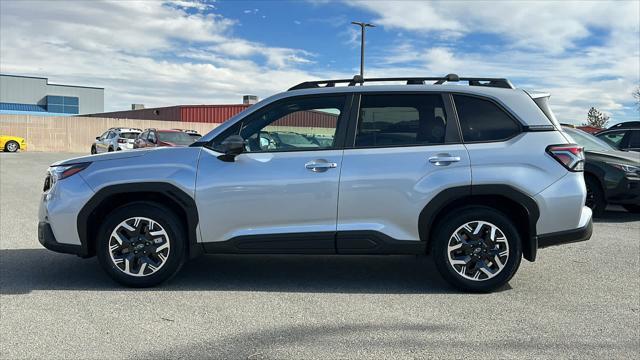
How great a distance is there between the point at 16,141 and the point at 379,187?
98.8 feet

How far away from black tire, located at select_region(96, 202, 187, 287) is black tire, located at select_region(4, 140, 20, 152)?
28.4 m

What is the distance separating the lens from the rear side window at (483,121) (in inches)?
187

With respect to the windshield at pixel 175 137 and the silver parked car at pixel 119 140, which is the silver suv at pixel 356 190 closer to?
the windshield at pixel 175 137

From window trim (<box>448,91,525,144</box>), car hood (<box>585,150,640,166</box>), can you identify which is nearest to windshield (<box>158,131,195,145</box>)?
car hood (<box>585,150,640,166</box>)

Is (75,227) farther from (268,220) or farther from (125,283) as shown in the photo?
(268,220)

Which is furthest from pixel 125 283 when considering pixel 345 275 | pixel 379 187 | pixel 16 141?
pixel 16 141

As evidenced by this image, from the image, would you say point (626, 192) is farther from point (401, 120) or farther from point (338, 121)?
point (338, 121)

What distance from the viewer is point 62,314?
4164 mm

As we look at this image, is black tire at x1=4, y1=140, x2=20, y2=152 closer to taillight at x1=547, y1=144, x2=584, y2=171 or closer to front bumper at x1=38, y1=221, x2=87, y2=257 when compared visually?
front bumper at x1=38, y1=221, x2=87, y2=257

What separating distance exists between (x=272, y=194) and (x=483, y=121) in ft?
6.61

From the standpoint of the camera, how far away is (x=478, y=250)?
186 inches

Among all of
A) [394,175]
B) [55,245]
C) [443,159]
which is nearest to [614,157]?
[443,159]

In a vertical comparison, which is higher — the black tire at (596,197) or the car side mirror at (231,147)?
the car side mirror at (231,147)

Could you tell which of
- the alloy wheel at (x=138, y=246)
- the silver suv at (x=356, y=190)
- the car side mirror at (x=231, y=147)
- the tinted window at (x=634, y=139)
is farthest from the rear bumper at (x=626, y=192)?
the alloy wheel at (x=138, y=246)
